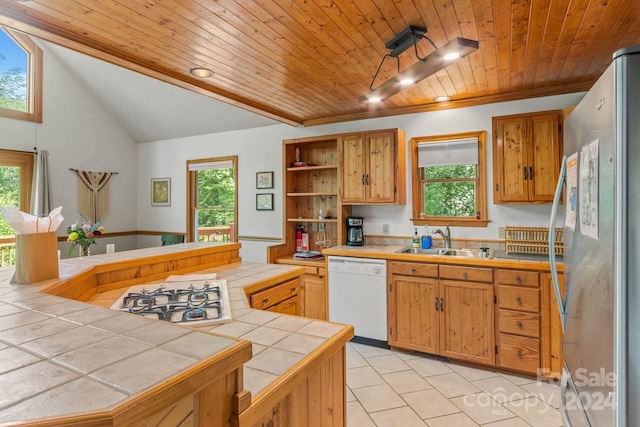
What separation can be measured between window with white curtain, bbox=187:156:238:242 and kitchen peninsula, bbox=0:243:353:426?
3.79 m

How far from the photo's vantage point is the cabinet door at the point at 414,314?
10.4 ft

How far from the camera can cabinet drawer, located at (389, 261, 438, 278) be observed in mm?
3148

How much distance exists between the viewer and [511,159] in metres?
3.31

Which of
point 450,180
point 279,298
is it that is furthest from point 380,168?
point 279,298

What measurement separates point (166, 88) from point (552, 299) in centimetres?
502

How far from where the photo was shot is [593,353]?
1119mm

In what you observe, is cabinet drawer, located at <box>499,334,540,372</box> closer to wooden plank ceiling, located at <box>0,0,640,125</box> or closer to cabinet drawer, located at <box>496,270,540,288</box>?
cabinet drawer, located at <box>496,270,540,288</box>

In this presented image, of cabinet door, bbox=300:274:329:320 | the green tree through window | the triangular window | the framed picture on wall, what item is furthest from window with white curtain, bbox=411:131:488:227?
the green tree through window

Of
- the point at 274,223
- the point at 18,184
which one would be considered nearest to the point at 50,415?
the point at 274,223

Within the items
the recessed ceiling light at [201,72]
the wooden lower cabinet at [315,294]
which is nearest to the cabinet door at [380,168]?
the wooden lower cabinet at [315,294]

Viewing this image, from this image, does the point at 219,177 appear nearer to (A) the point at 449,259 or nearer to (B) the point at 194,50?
(B) the point at 194,50

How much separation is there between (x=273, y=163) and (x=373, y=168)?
5.21ft

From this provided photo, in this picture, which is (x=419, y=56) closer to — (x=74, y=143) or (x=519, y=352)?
(x=519, y=352)

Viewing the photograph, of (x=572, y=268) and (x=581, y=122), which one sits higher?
(x=581, y=122)
